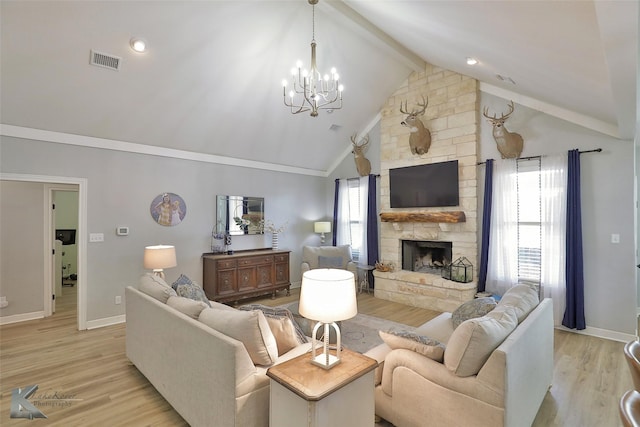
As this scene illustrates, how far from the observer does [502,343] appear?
190 centimetres

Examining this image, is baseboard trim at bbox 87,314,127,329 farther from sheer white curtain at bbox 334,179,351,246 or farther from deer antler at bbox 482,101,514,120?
deer antler at bbox 482,101,514,120

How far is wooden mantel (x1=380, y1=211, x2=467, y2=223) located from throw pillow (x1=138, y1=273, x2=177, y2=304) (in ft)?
13.6

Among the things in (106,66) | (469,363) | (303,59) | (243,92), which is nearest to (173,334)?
(469,363)

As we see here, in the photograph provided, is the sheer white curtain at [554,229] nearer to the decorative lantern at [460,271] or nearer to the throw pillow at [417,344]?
the decorative lantern at [460,271]

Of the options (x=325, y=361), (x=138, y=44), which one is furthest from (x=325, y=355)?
(x=138, y=44)

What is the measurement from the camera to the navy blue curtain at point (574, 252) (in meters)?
4.11

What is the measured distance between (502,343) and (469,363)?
0.25m

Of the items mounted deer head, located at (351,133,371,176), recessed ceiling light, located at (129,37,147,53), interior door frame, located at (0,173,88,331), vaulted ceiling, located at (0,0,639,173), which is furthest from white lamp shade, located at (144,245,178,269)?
mounted deer head, located at (351,133,371,176)

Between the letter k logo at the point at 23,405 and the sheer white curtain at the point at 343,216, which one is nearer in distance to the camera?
the letter k logo at the point at 23,405

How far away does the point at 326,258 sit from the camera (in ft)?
A: 20.8

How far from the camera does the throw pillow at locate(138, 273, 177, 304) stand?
284cm

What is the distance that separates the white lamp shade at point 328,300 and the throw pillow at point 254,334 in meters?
0.36

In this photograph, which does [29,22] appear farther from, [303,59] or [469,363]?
[469,363]

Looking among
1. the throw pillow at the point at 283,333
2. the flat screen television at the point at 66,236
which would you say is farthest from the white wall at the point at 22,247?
the throw pillow at the point at 283,333
